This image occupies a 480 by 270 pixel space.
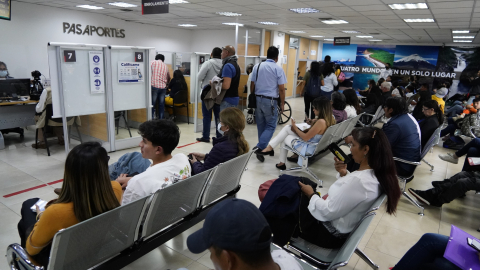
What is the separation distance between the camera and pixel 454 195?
10.3 ft

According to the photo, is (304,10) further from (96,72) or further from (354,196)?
(354,196)

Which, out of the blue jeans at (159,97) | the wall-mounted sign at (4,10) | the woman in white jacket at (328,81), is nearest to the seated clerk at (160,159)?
the wall-mounted sign at (4,10)

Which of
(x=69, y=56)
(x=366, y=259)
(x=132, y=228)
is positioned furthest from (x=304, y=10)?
(x=132, y=228)

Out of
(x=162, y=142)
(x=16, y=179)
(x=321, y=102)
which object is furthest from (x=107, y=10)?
(x=162, y=142)

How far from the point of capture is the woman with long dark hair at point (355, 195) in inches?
67.0

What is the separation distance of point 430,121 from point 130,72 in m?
4.31

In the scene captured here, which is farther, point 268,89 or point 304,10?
point 304,10

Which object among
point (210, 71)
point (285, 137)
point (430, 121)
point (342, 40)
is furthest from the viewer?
point (342, 40)

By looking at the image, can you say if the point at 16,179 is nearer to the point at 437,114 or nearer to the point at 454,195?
the point at 454,195

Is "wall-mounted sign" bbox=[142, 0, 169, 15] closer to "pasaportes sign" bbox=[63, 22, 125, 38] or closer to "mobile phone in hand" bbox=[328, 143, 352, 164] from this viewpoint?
"mobile phone in hand" bbox=[328, 143, 352, 164]

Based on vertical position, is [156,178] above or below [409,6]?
below

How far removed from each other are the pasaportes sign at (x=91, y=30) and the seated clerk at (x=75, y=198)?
933 centimetres

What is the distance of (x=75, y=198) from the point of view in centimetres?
139

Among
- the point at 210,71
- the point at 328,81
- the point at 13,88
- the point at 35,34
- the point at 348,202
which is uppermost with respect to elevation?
the point at 35,34
